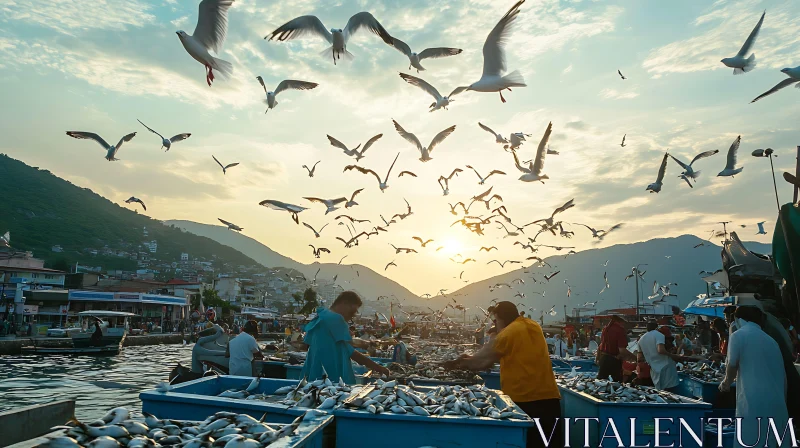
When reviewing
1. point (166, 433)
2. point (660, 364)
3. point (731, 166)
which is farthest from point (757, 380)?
point (731, 166)

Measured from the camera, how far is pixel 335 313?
5250mm

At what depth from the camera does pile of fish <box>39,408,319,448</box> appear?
95.6 inches

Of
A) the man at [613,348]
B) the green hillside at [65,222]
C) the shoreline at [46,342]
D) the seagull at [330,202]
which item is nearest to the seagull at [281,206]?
the seagull at [330,202]

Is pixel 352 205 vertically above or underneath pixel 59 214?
underneath

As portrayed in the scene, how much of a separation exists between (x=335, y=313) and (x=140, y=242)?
16178cm

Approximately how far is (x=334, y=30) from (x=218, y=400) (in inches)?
305

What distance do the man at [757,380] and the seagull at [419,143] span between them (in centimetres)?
1124

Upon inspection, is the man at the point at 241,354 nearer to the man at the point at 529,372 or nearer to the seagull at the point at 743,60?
the man at the point at 529,372

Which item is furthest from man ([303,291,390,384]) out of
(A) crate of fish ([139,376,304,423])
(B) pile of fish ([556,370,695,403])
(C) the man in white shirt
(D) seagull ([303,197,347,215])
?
(D) seagull ([303,197,347,215])

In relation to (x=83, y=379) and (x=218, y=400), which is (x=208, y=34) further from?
(x=83, y=379)

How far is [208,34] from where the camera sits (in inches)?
348

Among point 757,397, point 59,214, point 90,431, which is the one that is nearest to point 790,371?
point 757,397

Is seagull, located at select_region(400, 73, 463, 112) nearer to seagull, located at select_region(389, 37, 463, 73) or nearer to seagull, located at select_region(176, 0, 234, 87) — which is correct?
seagull, located at select_region(389, 37, 463, 73)

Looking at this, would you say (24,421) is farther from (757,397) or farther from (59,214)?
(59,214)
